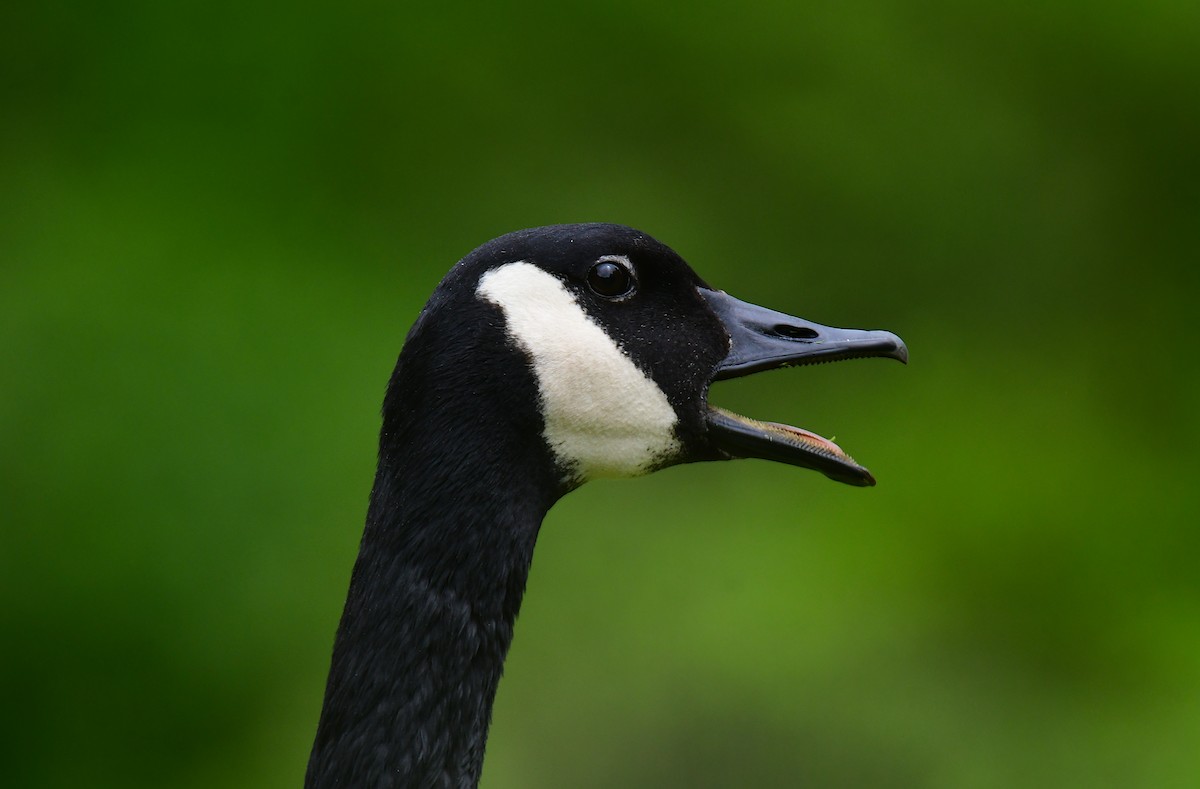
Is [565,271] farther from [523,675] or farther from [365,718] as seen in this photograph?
[523,675]

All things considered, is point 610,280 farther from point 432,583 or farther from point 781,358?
point 432,583

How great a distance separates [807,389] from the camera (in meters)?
5.86

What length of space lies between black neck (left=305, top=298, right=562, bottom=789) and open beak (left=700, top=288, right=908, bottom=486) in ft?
1.13

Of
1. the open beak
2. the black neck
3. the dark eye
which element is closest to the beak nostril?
the open beak

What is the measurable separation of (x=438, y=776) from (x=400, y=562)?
0.33 meters

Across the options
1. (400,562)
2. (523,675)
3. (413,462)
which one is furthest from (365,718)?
(523,675)

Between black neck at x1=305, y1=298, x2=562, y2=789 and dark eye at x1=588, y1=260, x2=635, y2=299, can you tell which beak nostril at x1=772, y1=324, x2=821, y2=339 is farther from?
black neck at x1=305, y1=298, x2=562, y2=789

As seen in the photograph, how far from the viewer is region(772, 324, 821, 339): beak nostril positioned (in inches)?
89.4

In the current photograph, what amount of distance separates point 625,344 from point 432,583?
49cm

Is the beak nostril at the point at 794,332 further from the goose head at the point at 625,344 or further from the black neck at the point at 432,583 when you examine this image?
the black neck at the point at 432,583

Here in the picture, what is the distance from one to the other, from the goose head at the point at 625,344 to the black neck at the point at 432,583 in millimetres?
57

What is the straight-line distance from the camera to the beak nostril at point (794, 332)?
7.45 ft

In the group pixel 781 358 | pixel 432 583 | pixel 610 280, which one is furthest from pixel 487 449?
pixel 781 358

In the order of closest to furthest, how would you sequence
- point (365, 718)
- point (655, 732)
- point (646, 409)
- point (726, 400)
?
point (365, 718) < point (646, 409) < point (655, 732) < point (726, 400)
